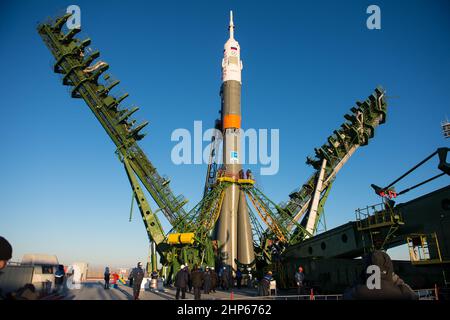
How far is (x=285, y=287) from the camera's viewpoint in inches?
900

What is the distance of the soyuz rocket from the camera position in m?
32.2

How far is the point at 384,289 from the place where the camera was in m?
3.81

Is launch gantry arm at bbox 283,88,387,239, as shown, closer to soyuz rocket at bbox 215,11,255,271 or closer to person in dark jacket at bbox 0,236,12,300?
soyuz rocket at bbox 215,11,255,271

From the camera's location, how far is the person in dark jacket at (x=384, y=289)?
374 cm

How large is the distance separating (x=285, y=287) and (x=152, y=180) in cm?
1609

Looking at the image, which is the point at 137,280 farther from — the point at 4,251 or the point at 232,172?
the point at 232,172

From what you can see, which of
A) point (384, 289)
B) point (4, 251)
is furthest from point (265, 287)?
point (4, 251)

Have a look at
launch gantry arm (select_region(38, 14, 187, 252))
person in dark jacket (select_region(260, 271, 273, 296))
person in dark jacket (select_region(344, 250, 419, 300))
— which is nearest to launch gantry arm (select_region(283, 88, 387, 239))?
launch gantry arm (select_region(38, 14, 187, 252))

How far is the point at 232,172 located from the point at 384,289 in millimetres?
31305

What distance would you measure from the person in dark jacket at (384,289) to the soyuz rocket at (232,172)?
2722 centimetres

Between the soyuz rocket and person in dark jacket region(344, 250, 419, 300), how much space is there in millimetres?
27224

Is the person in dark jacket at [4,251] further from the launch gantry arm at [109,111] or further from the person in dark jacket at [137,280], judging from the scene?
the launch gantry arm at [109,111]
